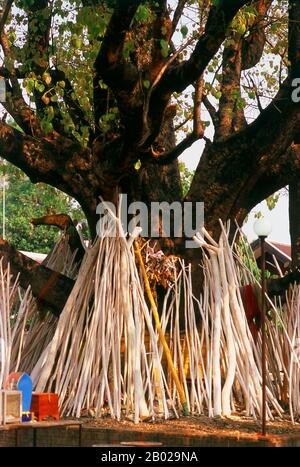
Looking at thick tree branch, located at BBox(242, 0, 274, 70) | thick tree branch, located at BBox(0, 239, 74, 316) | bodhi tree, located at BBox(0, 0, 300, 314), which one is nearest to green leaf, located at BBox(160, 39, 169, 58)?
bodhi tree, located at BBox(0, 0, 300, 314)

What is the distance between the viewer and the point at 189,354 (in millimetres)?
9406

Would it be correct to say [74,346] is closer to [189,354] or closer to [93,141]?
[189,354]

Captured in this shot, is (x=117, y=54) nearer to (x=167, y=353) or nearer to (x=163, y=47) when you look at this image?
(x=163, y=47)

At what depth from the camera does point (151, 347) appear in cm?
939

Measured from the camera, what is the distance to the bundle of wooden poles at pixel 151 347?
9.23 metres

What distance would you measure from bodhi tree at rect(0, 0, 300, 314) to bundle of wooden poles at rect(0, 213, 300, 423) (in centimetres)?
75

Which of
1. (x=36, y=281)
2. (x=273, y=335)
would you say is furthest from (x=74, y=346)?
(x=273, y=335)

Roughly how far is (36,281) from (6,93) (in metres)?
1.84

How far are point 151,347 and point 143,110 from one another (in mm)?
1949

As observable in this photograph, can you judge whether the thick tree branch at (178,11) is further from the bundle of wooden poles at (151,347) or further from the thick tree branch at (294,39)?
the bundle of wooden poles at (151,347)

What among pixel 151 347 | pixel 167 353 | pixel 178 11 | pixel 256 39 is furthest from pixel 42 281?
pixel 256 39

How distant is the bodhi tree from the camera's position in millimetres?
9289

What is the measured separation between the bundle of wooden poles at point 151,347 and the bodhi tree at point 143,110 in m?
0.75

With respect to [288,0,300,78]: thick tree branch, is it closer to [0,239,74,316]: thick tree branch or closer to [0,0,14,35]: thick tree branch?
[0,0,14,35]: thick tree branch
